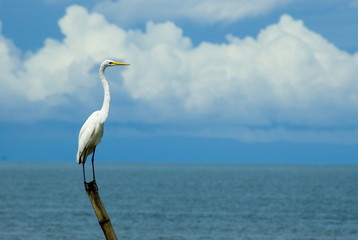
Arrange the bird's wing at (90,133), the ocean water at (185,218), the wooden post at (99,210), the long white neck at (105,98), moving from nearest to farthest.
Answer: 1. the wooden post at (99,210)
2. the long white neck at (105,98)
3. the bird's wing at (90,133)
4. the ocean water at (185,218)

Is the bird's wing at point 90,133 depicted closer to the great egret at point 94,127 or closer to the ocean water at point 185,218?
the great egret at point 94,127

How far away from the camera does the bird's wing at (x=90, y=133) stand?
15438mm

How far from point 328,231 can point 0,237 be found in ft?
65.8

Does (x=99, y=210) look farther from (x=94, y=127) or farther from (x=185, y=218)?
(x=185, y=218)

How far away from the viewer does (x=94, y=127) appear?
50.6ft

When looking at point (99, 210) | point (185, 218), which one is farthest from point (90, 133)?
point (185, 218)

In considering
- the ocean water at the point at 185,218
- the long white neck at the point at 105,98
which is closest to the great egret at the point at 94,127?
the long white neck at the point at 105,98

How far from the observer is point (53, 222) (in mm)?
44562

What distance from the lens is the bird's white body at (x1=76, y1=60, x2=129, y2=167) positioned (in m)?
15.2

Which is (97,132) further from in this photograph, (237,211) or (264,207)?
(264,207)

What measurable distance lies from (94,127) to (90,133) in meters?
0.19

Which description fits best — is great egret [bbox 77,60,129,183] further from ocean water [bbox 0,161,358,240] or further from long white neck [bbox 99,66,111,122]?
ocean water [bbox 0,161,358,240]

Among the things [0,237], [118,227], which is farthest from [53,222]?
[0,237]

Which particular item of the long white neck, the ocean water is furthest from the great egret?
the ocean water
